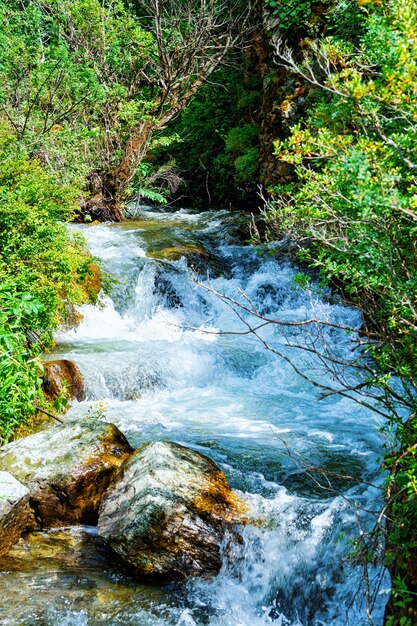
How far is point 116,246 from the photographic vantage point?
1177cm

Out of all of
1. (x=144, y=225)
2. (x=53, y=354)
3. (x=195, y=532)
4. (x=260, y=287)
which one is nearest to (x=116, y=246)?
(x=144, y=225)

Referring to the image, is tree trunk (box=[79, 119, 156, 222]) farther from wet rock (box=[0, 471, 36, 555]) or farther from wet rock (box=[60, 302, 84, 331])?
wet rock (box=[0, 471, 36, 555])

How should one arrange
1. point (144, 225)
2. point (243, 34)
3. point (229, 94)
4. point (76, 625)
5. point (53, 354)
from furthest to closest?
point (229, 94) → point (243, 34) → point (144, 225) → point (53, 354) → point (76, 625)

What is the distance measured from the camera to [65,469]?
15.8 feet

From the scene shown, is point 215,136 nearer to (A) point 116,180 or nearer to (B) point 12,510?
(A) point 116,180

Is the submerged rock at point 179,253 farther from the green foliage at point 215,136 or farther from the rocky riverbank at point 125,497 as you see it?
the rocky riverbank at point 125,497

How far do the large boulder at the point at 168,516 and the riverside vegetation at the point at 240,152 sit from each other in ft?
4.68

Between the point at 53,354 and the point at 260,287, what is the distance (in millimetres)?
4983

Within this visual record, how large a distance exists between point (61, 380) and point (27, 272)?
4.73 feet

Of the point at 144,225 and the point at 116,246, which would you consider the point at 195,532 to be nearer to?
the point at 116,246

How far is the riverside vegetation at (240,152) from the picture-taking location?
2930 millimetres

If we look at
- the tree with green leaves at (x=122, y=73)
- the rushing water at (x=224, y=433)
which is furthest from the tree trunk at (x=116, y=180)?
the rushing water at (x=224, y=433)

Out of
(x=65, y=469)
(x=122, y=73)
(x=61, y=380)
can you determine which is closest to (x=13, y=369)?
(x=65, y=469)

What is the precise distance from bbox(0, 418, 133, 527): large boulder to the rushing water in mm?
206
